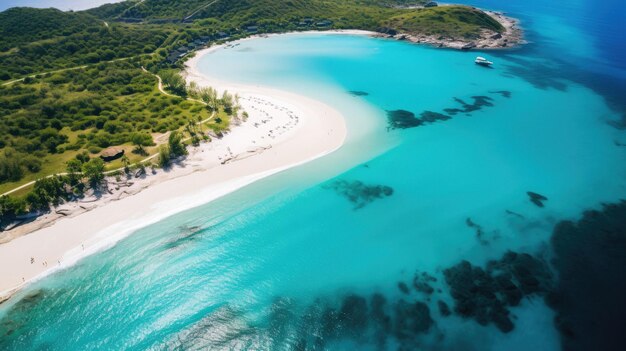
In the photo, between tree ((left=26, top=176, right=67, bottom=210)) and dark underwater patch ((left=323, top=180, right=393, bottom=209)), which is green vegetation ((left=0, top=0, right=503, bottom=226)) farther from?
dark underwater patch ((left=323, top=180, right=393, bottom=209))

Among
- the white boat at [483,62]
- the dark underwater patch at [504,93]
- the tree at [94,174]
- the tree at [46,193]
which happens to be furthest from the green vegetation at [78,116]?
the white boat at [483,62]

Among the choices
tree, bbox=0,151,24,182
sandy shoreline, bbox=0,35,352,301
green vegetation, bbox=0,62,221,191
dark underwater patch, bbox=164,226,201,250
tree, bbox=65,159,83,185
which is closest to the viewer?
sandy shoreline, bbox=0,35,352,301

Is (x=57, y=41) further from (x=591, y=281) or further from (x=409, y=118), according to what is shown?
(x=591, y=281)

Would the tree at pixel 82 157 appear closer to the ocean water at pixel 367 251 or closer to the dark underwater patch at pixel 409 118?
the ocean water at pixel 367 251

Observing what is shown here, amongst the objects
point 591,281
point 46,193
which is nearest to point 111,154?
point 46,193

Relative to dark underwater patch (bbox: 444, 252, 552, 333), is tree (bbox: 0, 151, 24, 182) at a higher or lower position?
higher

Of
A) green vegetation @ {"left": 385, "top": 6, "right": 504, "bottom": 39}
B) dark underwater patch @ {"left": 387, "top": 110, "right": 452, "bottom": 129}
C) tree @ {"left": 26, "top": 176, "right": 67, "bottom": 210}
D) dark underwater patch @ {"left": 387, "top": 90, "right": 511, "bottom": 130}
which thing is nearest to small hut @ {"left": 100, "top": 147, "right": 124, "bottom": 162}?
tree @ {"left": 26, "top": 176, "right": 67, "bottom": 210}

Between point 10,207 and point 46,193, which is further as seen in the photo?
point 46,193
